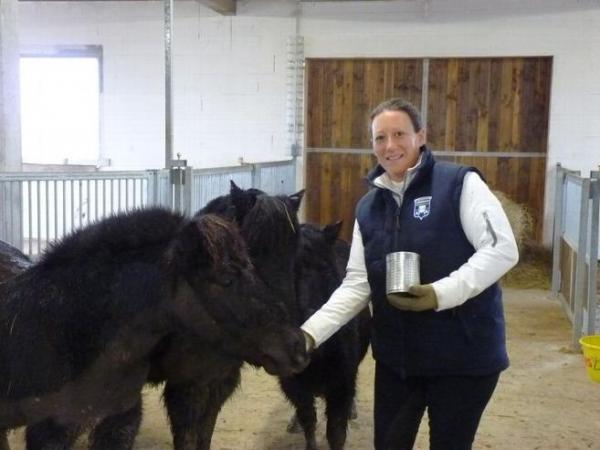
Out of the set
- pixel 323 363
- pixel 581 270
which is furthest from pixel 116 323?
pixel 581 270

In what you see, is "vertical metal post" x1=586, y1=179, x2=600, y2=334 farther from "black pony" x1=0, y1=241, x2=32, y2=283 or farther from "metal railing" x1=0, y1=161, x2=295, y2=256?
"black pony" x1=0, y1=241, x2=32, y2=283

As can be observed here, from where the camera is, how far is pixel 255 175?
19.2 feet

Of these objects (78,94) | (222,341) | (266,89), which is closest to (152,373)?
(222,341)

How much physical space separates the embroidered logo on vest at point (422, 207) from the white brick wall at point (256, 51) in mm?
5917

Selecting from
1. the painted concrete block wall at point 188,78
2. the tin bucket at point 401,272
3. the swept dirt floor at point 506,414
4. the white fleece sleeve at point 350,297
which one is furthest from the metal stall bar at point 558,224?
the tin bucket at point 401,272

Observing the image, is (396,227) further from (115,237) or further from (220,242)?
(115,237)

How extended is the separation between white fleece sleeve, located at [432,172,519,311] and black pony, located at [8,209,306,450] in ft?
1.41

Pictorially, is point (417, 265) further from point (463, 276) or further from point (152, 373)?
point (152, 373)

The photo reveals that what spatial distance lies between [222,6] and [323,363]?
5.70 metres

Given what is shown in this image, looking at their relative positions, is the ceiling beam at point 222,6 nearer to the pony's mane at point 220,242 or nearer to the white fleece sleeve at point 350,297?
the white fleece sleeve at point 350,297

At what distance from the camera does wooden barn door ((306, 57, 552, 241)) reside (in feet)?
24.4

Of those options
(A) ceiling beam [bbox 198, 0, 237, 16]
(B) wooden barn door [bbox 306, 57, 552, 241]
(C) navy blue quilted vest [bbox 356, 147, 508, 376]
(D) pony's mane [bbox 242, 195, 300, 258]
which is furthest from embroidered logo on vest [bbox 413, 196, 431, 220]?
(A) ceiling beam [bbox 198, 0, 237, 16]

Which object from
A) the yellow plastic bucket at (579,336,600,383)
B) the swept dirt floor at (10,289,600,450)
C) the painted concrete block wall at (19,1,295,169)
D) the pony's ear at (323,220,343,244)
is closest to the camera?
the yellow plastic bucket at (579,336,600,383)

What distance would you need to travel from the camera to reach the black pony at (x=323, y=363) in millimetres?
2855
